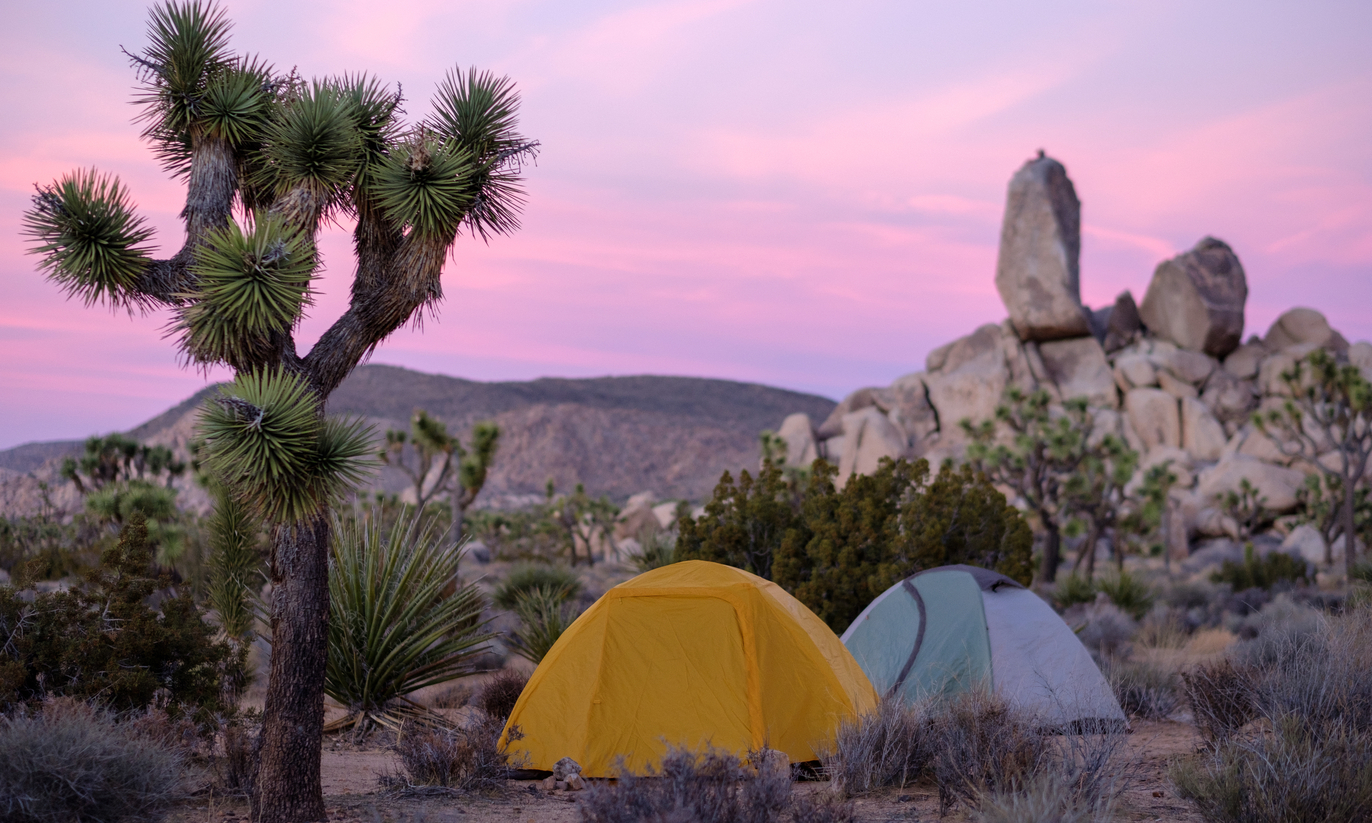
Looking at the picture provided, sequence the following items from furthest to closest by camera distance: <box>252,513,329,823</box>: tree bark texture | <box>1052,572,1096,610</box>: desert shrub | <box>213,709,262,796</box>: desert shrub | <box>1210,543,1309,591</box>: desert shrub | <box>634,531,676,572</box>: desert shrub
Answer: <box>1210,543,1309,591</box>: desert shrub → <box>1052,572,1096,610</box>: desert shrub → <box>634,531,676,572</box>: desert shrub → <box>213,709,262,796</box>: desert shrub → <box>252,513,329,823</box>: tree bark texture

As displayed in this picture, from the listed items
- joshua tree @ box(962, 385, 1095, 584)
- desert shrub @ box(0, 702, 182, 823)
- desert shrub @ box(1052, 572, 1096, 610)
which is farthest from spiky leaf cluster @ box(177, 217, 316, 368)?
joshua tree @ box(962, 385, 1095, 584)

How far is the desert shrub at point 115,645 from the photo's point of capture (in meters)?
7.85

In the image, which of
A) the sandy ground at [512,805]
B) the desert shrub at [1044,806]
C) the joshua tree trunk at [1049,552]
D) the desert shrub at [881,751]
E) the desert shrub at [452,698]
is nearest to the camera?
the desert shrub at [1044,806]

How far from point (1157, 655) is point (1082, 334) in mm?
49956

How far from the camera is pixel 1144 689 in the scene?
11.2 m

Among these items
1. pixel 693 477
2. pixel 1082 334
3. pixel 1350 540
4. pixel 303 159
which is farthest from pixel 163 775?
pixel 693 477

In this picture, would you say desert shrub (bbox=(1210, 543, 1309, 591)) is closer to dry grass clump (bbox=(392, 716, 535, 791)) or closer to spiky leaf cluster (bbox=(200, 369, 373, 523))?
dry grass clump (bbox=(392, 716, 535, 791))

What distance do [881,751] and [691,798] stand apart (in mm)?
2543

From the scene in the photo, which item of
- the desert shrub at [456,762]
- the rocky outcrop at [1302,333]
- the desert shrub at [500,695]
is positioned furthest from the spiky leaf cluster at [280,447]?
the rocky outcrop at [1302,333]

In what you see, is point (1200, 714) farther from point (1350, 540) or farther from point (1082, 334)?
point (1082, 334)

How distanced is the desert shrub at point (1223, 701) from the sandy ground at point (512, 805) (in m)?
0.60

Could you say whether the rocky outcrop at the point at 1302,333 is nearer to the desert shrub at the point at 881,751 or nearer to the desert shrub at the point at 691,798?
the desert shrub at the point at 881,751

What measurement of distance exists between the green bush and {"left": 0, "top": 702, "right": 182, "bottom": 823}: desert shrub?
29.0ft

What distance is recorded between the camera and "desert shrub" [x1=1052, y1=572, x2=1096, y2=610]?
2069cm
